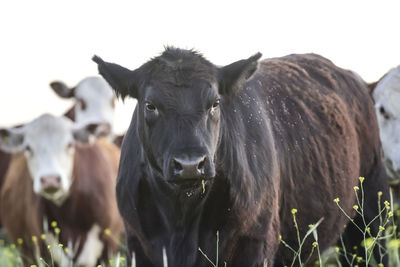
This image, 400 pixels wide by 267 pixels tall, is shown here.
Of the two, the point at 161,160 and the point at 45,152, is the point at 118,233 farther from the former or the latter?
the point at 161,160

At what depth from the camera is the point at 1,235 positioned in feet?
42.1

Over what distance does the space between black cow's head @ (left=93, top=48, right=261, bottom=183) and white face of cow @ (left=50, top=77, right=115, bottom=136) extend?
350 inches

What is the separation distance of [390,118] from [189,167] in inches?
217

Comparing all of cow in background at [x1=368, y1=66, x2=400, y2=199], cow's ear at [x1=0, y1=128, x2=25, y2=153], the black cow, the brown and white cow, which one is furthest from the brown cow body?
the black cow

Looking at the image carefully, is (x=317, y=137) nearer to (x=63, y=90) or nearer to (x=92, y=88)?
(x=92, y=88)

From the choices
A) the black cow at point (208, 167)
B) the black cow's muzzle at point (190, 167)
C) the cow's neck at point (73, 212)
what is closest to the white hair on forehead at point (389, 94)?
the cow's neck at point (73, 212)

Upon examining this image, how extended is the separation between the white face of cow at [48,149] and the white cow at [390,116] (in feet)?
11.8

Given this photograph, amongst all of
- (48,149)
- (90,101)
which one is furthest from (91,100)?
(48,149)

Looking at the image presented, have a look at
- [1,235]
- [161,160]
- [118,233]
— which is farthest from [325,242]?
[1,235]

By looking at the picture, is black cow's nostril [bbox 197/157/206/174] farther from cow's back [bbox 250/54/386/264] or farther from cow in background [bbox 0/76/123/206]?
cow in background [bbox 0/76/123/206]

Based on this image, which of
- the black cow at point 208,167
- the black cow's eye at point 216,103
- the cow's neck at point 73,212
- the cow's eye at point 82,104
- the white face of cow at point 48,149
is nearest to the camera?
the black cow at point 208,167

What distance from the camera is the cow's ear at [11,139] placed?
9.39 metres

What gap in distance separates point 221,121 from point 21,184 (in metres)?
5.39

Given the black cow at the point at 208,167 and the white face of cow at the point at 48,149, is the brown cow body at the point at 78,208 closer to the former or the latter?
the white face of cow at the point at 48,149
